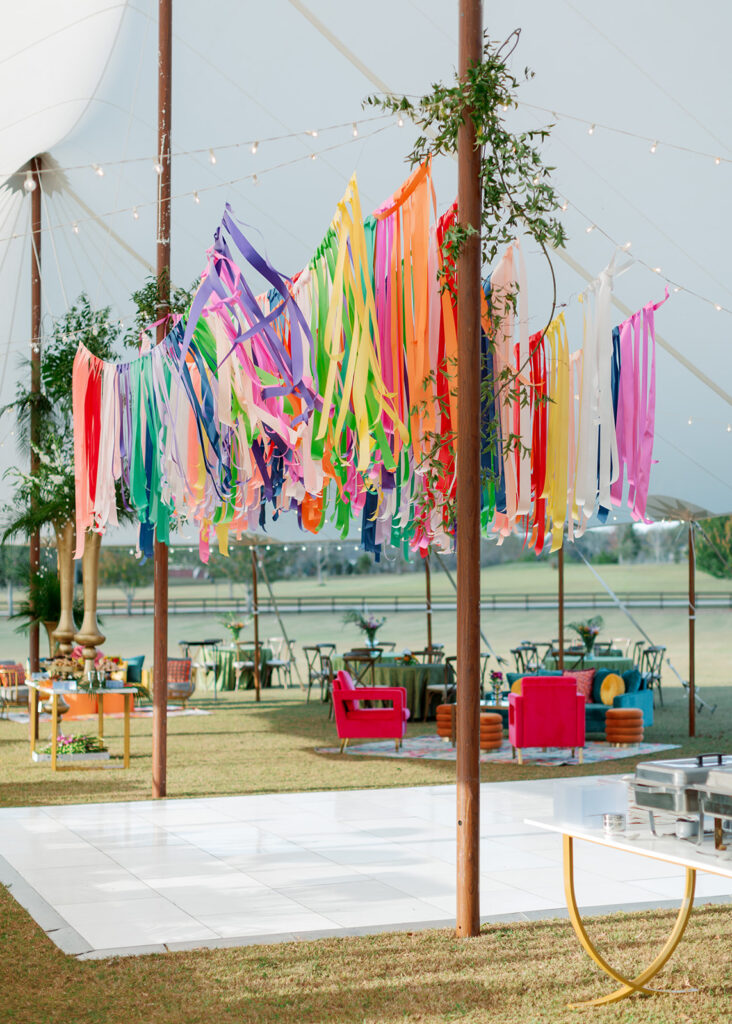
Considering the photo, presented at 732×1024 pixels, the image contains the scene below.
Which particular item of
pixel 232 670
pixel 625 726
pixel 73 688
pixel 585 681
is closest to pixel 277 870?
pixel 73 688

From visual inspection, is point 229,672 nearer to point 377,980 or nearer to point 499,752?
point 499,752

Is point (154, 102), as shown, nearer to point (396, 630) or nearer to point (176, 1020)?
point (176, 1020)

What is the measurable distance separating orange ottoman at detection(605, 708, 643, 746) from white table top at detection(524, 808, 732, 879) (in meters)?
7.80

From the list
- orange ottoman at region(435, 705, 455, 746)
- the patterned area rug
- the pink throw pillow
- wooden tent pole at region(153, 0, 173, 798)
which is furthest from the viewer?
the pink throw pillow

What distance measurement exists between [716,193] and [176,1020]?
22.4ft

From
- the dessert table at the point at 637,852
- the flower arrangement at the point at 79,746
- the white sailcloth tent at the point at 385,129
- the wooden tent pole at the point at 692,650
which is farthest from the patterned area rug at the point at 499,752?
the dessert table at the point at 637,852

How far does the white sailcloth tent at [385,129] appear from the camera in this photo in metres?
8.12

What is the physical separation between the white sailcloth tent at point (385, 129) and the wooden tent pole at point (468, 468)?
6.36 feet

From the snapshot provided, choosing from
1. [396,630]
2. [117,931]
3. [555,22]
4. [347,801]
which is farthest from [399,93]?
[396,630]

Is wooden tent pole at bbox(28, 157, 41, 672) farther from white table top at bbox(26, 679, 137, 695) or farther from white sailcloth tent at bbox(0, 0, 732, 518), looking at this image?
white table top at bbox(26, 679, 137, 695)

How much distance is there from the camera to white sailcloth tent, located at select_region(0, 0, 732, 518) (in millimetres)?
8125

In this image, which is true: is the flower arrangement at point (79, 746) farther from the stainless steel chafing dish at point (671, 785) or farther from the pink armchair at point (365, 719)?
the stainless steel chafing dish at point (671, 785)

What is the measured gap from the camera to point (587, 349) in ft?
17.5

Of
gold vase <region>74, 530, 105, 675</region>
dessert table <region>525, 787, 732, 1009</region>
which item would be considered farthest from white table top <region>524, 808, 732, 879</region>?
gold vase <region>74, 530, 105, 675</region>
